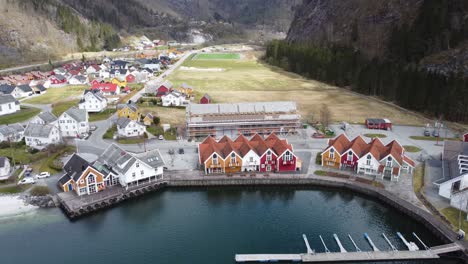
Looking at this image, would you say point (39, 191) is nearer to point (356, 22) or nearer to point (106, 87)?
point (106, 87)

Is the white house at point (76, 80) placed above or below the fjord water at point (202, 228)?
above

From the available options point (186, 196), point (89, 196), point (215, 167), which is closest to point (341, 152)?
point (215, 167)

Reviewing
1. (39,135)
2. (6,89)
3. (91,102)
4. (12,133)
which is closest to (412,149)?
(39,135)

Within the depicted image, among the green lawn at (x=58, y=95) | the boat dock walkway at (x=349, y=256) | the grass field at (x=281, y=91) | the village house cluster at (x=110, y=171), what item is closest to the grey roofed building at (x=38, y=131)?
the village house cluster at (x=110, y=171)

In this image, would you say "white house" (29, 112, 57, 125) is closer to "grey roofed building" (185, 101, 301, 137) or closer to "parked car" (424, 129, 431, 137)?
"grey roofed building" (185, 101, 301, 137)

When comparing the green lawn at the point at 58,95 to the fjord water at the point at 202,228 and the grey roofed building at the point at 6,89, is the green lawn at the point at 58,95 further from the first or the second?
the fjord water at the point at 202,228

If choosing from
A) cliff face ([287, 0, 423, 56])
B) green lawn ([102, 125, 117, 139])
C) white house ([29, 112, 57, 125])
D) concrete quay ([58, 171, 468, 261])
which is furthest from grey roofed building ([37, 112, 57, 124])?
cliff face ([287, 0, 423, 56])

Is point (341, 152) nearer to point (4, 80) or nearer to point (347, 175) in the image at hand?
point (347, 175)
